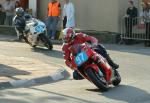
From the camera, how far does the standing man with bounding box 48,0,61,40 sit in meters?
22.7

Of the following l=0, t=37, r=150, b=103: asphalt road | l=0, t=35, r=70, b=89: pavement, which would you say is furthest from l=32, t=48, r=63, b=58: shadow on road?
l=0, t=35, r=70, b=89: pavement

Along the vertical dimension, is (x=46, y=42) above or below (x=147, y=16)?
below

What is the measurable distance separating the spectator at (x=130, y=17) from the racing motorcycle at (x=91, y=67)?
33.7 feet

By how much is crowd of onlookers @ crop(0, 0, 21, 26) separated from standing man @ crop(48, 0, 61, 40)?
339 cm

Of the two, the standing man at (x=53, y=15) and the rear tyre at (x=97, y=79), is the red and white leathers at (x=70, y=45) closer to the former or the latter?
the rear tyre at (x=97, y=79)

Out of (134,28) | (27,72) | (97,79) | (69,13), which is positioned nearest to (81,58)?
(97,79)

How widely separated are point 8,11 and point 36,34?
722 centimetres

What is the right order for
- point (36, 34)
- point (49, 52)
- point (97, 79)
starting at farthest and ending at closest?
→ 1. point (36, 34)
2. point (49, 52)
3. point (97, 79)

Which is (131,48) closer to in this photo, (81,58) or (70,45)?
(70,45)

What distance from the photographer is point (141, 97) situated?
1037cm

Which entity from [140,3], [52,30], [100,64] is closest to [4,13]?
[52,30]

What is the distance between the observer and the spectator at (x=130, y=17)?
69.7 ft

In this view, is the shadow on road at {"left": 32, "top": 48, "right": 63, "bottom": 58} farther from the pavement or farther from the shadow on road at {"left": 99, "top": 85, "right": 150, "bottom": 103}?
the shadow on road at {"left": 99, "top": 85, "right": 150, "bottom": 103}

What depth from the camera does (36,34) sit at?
18828 mm
